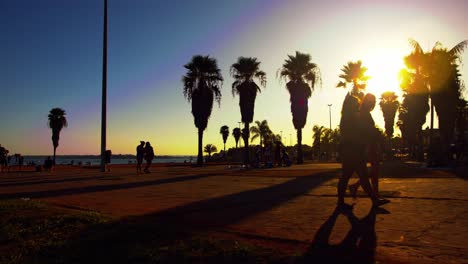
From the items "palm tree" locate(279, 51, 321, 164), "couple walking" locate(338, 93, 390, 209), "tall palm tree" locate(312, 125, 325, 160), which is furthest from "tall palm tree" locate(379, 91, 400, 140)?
"couple walking" locate(338, 93, 390, 209)

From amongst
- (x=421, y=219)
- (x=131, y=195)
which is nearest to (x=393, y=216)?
(x=421, y=219)

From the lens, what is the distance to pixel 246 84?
42.0 meters

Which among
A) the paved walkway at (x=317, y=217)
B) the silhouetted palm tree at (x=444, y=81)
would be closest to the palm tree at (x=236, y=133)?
the silhouetted palm tree at (x=444, y=81)

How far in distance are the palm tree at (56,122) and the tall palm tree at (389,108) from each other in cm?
5595

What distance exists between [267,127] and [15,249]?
107 metres

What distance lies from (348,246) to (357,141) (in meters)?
3.14

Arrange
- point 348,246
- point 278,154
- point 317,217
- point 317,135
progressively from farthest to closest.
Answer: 1. point 317,135
2. point 278,154
3. point 317,217
4. point 348,246

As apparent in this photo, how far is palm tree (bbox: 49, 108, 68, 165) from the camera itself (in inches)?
2781

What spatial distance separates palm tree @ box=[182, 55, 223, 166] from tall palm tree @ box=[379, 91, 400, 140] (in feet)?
159

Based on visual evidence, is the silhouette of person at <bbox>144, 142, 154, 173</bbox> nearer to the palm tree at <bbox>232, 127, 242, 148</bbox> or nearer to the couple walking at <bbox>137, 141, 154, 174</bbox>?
the couple walking at <bbox>137, 141, 154, 174</bbox>

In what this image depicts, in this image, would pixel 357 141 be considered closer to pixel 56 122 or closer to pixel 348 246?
pixel 348 246

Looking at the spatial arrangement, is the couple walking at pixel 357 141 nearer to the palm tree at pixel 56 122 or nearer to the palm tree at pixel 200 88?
the palm tree at pixel 200 88

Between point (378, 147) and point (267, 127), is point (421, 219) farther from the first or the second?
point (267, 127)

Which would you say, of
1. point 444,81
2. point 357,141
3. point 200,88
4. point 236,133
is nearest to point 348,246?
point 357,141
